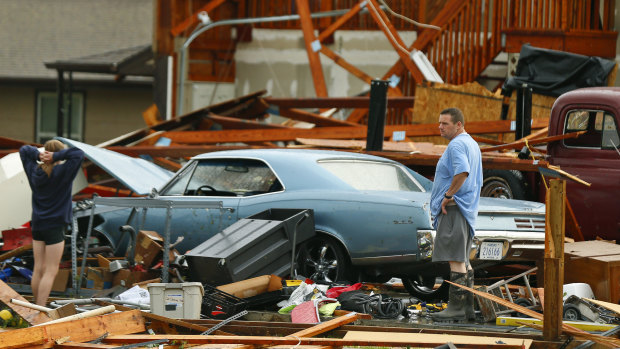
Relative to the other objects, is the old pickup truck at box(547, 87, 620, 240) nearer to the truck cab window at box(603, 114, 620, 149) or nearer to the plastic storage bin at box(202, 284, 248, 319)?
the truck cab window at box(603, 114, 620, 149)

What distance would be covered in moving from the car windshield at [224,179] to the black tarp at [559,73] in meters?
7.08

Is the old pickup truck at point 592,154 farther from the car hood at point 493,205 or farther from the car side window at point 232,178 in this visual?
the car side window at point 232,178

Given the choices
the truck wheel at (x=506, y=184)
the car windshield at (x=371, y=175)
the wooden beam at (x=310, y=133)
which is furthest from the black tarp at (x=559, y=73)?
the car windshield at (x=371, y=175)

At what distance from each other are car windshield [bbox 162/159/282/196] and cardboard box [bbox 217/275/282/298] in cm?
133

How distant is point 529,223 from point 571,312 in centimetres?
139

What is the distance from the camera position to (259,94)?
1905 cm

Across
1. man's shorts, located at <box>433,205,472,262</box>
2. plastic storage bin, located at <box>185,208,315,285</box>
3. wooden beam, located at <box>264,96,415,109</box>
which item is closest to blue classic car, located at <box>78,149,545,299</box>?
plastic storage bin, located at <box>185,208,315,285</box>

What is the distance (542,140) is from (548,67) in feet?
17.1

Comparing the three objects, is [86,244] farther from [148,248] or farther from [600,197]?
[600,197]

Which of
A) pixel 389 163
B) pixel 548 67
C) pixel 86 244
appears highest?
pixel 548 67

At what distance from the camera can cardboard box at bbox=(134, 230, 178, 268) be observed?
31.2 feet

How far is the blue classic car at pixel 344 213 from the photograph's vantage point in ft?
29.5

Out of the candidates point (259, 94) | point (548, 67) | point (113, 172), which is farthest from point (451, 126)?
point (259, 94)

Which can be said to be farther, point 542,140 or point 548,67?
point 548,67
